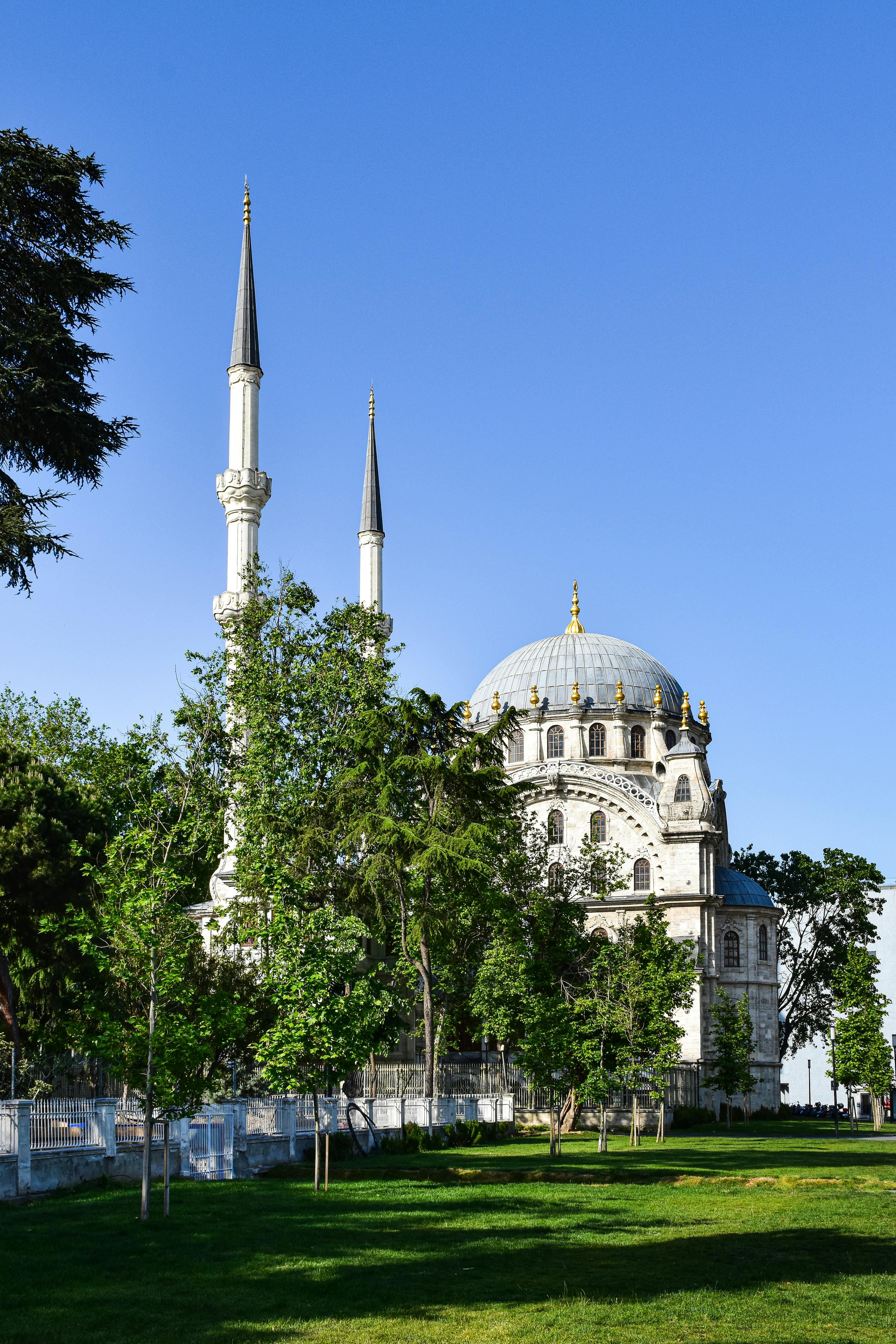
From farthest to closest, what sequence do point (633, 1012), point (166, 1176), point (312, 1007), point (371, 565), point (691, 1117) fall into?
1. point (371, 565)
2. point (691, 1117)
3. point (633, 1012)
4. point (312, 1007)
5. point (166, 1176)

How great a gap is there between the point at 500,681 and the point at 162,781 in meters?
27.7

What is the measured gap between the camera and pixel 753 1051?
45.3m

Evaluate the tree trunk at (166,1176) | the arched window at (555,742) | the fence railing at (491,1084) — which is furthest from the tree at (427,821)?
the arched window at (555,742)

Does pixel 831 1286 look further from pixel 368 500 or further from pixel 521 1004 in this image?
pixel 368 500

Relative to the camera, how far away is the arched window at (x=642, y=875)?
52781mm

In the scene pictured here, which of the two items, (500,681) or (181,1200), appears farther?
(500,681)

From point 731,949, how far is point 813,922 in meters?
8.04

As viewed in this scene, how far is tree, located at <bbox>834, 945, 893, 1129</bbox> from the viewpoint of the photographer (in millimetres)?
40688

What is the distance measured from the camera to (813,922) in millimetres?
59062

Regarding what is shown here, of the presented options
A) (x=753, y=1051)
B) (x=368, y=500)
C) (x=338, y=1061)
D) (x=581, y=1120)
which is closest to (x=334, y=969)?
(x=338, y=1061)

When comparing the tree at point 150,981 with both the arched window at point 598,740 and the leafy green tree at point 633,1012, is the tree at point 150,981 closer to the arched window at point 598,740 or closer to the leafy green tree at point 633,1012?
the leafy green tree at point 633,1012

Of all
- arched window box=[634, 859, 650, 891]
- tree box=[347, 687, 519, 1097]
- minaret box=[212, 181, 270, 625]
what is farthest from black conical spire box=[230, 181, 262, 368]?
arched window box=[634, 859, 650, 891]

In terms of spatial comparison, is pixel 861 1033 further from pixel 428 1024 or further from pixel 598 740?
pixel 598 740

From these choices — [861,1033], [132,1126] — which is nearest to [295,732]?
[132,1126]
